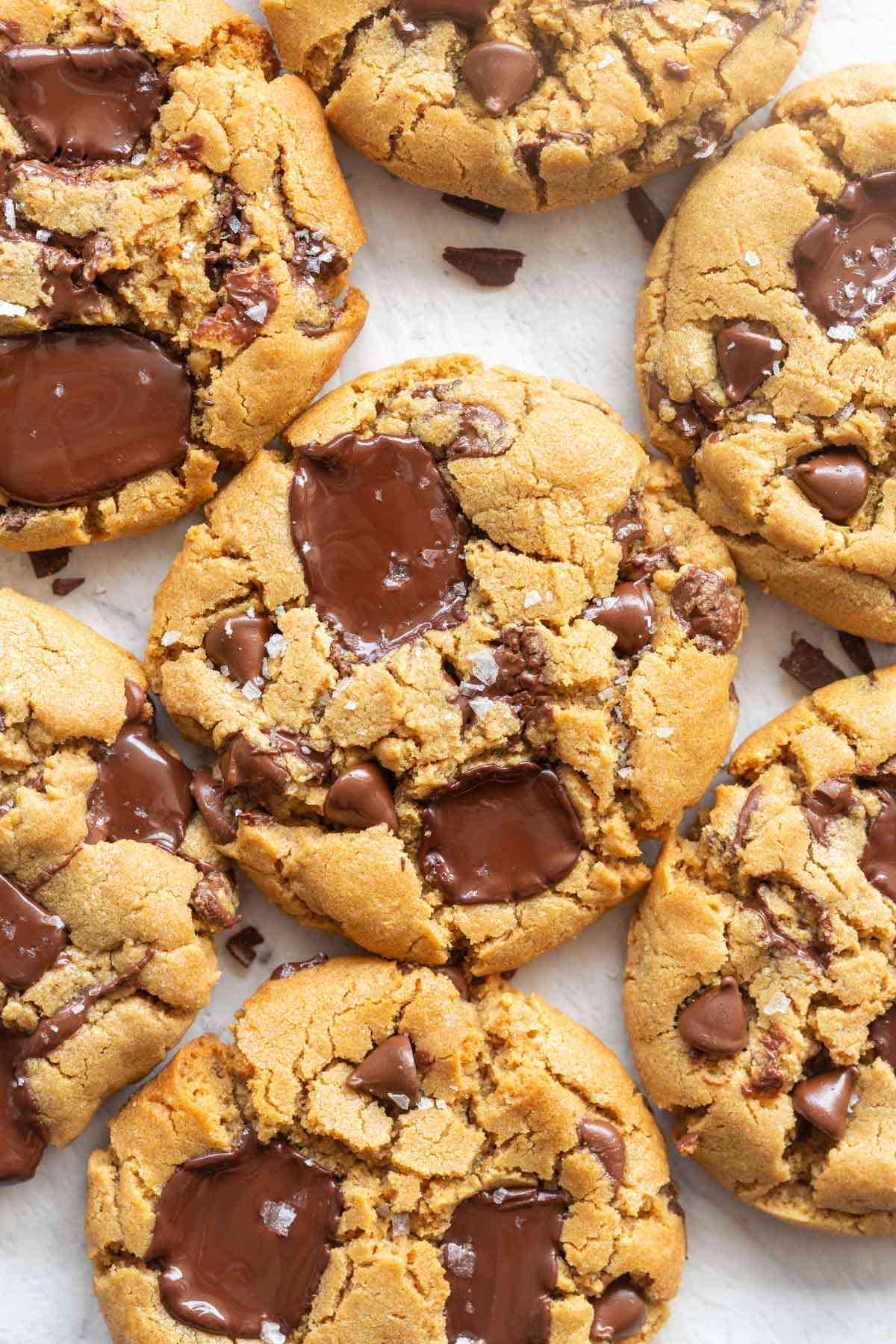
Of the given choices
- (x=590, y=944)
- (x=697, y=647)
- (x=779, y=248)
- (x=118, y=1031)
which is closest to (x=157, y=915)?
(x=118, y=1031)

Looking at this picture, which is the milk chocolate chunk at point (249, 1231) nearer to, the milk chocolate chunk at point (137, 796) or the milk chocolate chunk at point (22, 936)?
the milk chocolate chunk at point (22, 936)

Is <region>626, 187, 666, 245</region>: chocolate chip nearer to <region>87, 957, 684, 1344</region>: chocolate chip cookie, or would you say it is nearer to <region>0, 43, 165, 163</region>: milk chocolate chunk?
<region>0, 43, 165, 163</region>: milk chocolate chunk

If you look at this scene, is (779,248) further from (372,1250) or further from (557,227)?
(372,1250)

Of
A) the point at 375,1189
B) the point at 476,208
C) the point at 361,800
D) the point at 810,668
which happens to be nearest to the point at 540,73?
the point at 476,208

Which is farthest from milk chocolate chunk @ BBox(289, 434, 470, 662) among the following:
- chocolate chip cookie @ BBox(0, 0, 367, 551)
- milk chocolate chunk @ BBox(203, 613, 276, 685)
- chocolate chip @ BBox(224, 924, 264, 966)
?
chocolate chip @ BBox(224, 924, 264, 966)

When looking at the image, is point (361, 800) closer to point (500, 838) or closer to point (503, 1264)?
point (500, 838)
